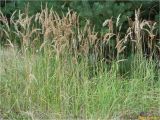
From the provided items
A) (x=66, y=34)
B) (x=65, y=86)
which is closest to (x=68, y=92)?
(x=65, y=86)

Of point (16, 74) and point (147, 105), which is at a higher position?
point (16, 74)

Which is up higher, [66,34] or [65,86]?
[66,34]

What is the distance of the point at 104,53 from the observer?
6832 mm

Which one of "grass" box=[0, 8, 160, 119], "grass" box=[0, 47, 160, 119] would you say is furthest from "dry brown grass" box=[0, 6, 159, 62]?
"grass" box=[0, 47, 160, 119]

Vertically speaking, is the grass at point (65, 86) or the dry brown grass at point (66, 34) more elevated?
the dry brown grass at point (66, 34)

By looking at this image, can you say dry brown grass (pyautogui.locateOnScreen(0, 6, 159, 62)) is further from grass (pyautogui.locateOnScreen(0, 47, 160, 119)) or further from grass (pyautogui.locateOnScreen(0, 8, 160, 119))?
grass (pyautogui.locateOnScreen(0, 47, 160, 119))

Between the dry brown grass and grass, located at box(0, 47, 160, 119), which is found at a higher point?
the dry brown grass

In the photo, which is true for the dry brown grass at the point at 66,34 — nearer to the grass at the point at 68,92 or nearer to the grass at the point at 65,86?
the grass at the point at 65,86

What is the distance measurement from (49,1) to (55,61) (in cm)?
206

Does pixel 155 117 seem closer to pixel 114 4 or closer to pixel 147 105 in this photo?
pixel 147 105

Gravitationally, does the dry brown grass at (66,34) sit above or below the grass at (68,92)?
above

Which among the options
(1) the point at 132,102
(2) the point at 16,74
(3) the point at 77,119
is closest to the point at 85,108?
(3) the point at 77,119

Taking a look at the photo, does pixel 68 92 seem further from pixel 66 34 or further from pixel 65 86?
pixel 66 34

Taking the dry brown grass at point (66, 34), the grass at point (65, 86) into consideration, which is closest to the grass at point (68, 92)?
the grass at point (65, 86)
